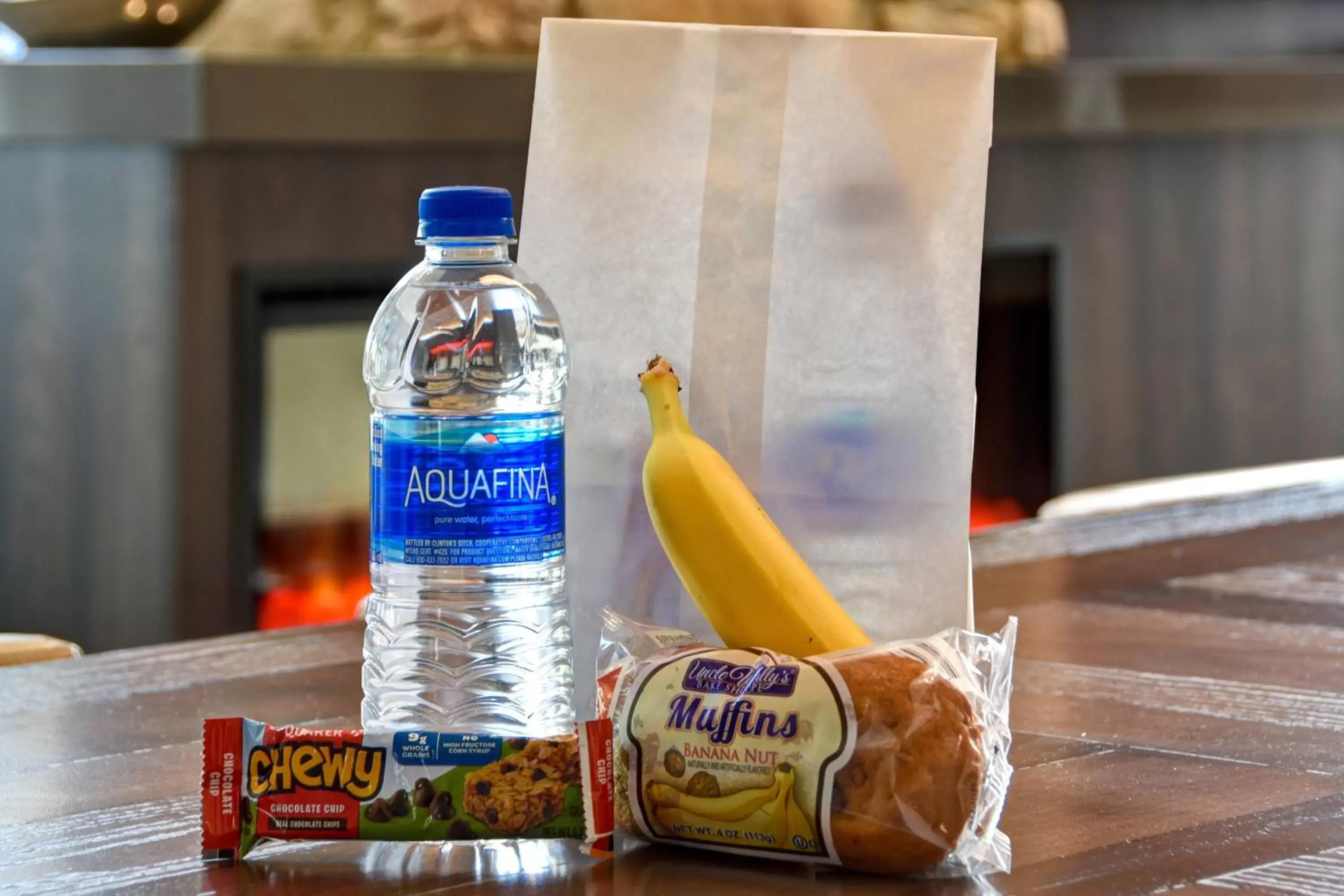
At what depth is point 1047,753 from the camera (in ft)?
2.72

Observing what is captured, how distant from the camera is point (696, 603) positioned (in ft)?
2.46

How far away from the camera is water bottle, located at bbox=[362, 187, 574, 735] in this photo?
69 cm

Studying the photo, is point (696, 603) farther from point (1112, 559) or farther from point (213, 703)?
point (1112, 559)

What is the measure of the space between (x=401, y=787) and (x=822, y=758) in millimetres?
154

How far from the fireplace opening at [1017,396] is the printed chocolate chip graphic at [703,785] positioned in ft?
9.39

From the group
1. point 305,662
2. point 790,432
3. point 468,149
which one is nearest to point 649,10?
point 468,149

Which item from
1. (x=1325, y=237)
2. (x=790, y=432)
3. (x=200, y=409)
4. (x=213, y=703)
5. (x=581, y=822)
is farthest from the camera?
(x=1325, y=237)

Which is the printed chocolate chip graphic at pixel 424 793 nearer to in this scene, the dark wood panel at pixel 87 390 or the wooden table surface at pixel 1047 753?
the wooden table surface at pixel 1047 753

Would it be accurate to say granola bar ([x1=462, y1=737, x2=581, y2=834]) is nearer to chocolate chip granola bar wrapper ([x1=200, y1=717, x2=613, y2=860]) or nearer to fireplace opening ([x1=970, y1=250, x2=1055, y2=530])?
chocolate chip granola bar wrapper ([x1=200, y1=717, x2=613, y2=860])

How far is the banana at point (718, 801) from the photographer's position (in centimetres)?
64

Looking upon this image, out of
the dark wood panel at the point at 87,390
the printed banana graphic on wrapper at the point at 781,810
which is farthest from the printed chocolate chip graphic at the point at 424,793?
the dark wood panel at the point at 87,390

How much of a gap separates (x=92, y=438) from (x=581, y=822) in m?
2.03

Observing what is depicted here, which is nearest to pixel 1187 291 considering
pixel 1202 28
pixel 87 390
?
pixel 1202 28

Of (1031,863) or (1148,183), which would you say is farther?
(1148,183)
